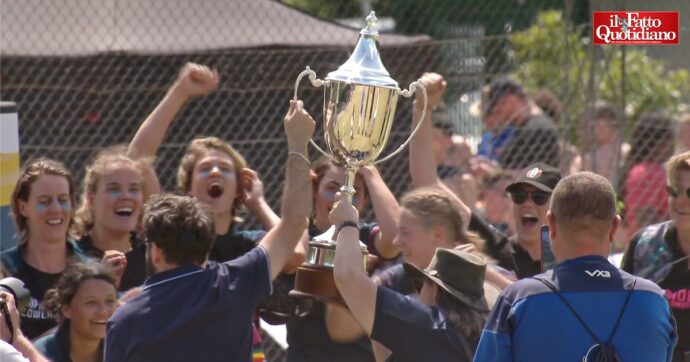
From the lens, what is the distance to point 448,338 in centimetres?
414

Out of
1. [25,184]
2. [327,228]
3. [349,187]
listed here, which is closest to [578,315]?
[349,187]

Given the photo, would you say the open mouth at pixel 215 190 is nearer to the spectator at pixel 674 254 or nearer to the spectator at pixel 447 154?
the spectator at pixel 674 254

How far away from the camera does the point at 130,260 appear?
545 centimetres

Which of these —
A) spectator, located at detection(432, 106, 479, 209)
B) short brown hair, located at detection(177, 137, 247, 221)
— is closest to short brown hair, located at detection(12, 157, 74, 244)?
short brown hair, located at detection(177, 137, 247, 221)

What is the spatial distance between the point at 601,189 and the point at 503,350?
53cm

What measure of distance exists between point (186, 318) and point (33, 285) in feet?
3.83

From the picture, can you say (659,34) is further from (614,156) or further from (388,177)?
(388,177)

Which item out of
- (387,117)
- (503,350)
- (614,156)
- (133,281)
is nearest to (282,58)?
(614,156)

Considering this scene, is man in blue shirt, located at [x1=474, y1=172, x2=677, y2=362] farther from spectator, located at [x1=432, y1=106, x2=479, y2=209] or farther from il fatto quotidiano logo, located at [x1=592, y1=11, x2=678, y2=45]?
spectator, located at [x1=432, y1=106, x2=479, y2=209]

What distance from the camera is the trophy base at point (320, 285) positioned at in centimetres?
438

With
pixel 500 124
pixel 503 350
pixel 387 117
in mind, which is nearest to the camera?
pixel 503 350

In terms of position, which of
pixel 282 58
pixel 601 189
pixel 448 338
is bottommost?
pixel 448 338

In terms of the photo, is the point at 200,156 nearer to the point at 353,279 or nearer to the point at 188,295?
the point at 188,295

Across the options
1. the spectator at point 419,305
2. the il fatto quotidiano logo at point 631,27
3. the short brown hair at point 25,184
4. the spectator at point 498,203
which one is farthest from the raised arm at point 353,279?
the spectator at point 498,203
